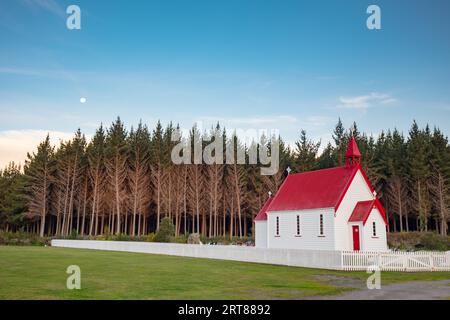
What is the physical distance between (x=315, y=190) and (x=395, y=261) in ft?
46.2

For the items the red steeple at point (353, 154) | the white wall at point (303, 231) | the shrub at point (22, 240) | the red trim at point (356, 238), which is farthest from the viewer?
the shrub at point (22, 240)

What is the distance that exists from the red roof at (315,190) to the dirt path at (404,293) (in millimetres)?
17064

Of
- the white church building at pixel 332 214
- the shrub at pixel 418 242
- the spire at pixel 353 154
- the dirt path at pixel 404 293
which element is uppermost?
the spire at pixel 353 154

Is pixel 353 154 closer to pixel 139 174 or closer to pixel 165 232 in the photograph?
pixel 165 232

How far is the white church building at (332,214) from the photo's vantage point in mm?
34219

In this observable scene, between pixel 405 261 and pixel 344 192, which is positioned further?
pixel 344 192

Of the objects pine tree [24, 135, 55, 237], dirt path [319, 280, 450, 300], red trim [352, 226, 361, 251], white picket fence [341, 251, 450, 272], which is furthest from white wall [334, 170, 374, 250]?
pine tree [24, 135, 55, 237]

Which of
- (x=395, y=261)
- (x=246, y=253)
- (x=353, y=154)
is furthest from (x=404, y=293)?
(x=353, y=154)

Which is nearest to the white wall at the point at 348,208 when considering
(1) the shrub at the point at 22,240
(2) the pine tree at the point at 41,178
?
(1) the shrub at the point at 22,240

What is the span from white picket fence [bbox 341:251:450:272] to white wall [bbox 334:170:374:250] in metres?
9.08

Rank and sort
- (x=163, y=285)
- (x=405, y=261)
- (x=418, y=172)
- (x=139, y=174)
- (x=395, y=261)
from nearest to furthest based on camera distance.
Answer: (x=163, y=285) < (x=395, y=261) < (x=405, y=261) < (x=418, y=172) < (x=139, y=174)

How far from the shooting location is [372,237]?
3412 centimetres

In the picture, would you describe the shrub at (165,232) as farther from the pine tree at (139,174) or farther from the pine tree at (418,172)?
the pine tree at (418,172)

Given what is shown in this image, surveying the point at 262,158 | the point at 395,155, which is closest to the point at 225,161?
the point at 262,158
